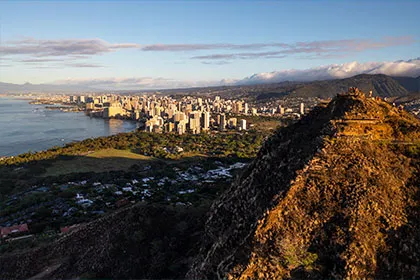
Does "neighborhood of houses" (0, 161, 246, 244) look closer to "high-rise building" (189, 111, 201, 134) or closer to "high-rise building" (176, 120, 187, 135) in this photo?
"high-rise building" (176, 120, 187, 135)

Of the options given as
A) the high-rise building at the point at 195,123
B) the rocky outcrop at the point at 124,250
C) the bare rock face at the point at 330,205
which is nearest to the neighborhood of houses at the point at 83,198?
the rocky outcrop at the point at 124,250

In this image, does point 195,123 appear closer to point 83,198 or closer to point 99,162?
point 99,162

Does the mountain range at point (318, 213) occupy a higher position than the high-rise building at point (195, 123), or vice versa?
the mountain range at point (318, 213)

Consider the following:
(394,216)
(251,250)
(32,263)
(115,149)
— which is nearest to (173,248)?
(251,250)

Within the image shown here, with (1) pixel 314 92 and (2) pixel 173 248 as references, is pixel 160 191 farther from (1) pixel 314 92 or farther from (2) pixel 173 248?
(1) pixel 314 92

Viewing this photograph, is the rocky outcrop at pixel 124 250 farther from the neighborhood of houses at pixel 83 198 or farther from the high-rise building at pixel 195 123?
the high-rise building at pixel 195 123

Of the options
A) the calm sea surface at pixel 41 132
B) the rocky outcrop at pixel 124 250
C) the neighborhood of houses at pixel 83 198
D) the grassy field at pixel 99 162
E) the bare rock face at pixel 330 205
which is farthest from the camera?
the calm sea surface at pixel 41 132
